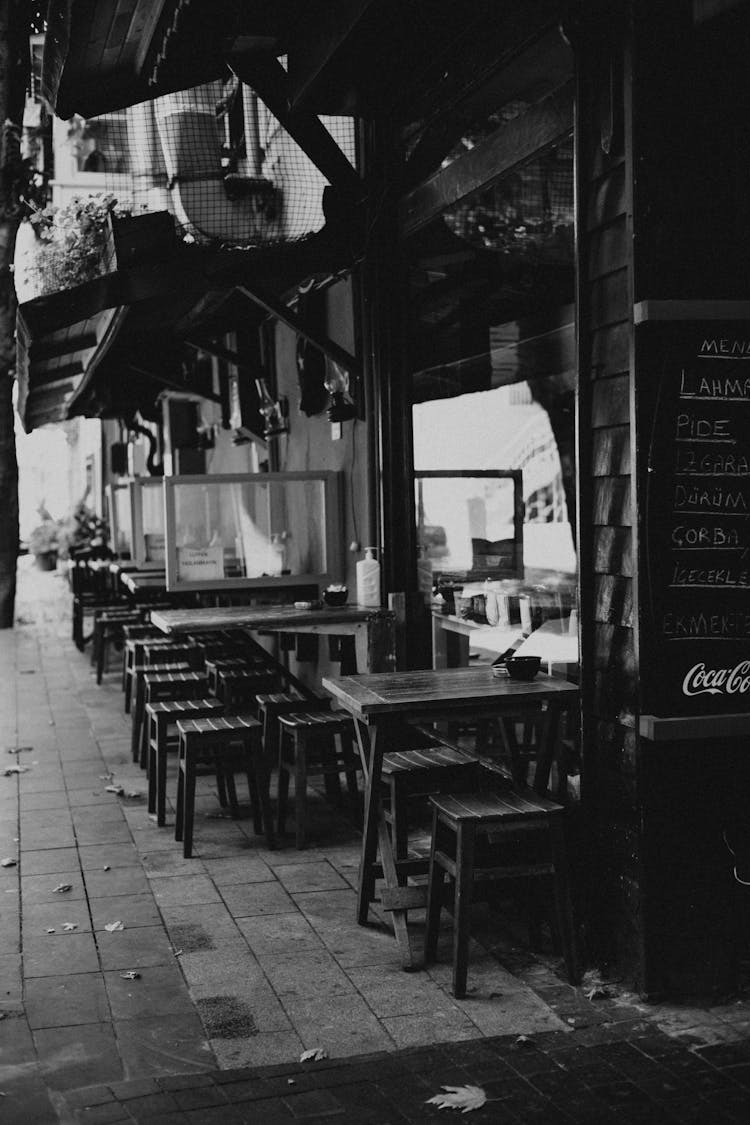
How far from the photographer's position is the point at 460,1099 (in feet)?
11.9

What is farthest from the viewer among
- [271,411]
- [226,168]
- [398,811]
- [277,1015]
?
[271,411]

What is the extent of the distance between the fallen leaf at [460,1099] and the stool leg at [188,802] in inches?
108

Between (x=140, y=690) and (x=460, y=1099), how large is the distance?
5578 mm

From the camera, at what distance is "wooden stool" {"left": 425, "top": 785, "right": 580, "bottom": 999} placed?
446 cm

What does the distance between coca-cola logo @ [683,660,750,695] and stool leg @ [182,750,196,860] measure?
2874 millimetres

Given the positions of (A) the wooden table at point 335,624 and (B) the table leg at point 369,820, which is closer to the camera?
Answer: (B) the table leg at point 369,820

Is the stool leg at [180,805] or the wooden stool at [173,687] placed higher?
the wooden stool at [173,687]

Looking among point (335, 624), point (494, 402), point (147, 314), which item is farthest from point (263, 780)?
point (494, 402)

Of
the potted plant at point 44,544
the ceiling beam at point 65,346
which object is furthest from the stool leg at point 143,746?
the potted plant at point 44,544

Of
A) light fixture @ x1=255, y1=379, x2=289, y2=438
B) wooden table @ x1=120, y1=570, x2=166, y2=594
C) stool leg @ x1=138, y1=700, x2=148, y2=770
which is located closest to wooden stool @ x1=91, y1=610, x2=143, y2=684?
wooden table @ x1=120, y1=570, x2=166, y2=594

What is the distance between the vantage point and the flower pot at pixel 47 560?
29.0m

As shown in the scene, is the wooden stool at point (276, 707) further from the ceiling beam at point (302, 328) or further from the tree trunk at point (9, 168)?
the tree trunk at point (9, 168)

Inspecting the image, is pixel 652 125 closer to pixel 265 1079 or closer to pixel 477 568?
pixel 265 1079

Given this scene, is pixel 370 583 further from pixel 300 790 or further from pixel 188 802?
pixel 188 802
